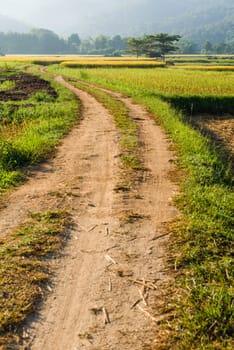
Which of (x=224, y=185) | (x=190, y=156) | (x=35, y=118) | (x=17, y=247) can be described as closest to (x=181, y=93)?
(x=35, y=118)

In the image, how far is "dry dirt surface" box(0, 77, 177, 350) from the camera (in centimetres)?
394

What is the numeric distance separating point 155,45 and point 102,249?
79334 millimetres

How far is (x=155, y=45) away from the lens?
80.5m

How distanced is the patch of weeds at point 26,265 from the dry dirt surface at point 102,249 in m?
0.13

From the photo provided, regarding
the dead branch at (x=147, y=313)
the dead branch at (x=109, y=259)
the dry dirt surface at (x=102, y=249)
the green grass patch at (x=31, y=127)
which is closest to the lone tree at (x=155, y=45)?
the green grass patch at (x=31, y=127)

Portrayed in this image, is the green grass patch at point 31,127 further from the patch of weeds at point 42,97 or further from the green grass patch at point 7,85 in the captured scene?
the green grass patch at point 7,85

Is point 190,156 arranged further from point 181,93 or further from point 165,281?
point 181,93

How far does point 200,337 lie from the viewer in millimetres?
3787

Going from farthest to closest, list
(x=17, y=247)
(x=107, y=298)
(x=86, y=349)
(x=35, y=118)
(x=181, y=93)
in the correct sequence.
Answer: (x=181, y=93)
(x=35, y=118)
(x=17, y=247)
(x=107, y=298)
(x=86, y=349)

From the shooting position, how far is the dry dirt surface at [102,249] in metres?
3.94

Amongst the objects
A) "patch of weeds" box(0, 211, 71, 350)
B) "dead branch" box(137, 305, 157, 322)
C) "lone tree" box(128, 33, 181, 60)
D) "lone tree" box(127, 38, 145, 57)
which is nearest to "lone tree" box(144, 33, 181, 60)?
"lone tree" box(128, 33, 181, 60)

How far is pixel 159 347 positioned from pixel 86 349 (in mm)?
613

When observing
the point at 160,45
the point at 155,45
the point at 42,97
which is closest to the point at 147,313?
the point at 42,97

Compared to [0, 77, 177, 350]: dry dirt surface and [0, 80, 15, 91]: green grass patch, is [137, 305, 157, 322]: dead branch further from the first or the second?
[0, 80, 15, 91]: green grass patch
